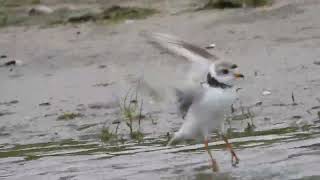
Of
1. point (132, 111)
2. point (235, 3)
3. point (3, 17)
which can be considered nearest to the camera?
point (132, 111)

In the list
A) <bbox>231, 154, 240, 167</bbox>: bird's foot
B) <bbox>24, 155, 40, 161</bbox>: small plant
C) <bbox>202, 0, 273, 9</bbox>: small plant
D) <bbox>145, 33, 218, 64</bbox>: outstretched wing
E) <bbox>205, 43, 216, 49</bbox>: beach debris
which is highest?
<bbox>202, 0, 273, 9</bbox>: small plant

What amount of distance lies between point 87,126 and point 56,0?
599cm

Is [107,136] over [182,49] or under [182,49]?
under

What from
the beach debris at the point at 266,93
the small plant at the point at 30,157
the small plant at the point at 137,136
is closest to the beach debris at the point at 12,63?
the beach debris at the point at 266,93

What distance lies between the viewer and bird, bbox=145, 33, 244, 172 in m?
6.39

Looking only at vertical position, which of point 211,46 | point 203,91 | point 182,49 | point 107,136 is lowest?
point 107,136

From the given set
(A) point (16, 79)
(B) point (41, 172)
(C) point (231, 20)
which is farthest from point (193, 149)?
(C) point (231, 20)

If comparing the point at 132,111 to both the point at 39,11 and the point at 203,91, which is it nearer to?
the point at 203,91

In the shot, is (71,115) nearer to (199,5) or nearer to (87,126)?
(87,126)

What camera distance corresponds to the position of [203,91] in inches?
253

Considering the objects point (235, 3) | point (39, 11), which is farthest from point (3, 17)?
point (235, 3)

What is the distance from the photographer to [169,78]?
6871 mm

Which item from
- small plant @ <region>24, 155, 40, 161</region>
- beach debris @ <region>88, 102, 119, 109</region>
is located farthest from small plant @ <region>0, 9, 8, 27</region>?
small plant @ <region>24, 155, 40, 161</region>

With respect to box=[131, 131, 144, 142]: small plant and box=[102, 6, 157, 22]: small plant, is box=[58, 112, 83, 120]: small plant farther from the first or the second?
box=[102, 6, 157, 22]: small plant
